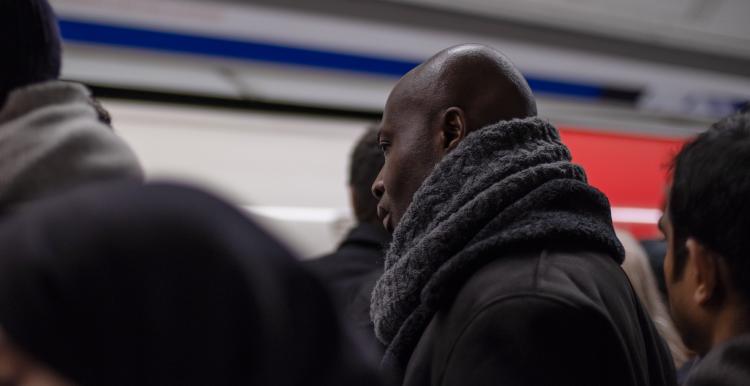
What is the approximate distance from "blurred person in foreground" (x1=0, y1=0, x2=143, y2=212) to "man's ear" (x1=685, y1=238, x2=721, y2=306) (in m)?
0.94

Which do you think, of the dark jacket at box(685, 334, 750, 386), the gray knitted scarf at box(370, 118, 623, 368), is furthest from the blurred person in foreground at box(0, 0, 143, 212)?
the dark jacket at box(685, 334, 750, 386)

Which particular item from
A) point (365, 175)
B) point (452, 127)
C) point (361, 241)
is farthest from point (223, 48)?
point (452, 127)

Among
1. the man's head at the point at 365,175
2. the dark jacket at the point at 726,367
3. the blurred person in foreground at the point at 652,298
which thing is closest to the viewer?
the dark jacket at the point at 726,367

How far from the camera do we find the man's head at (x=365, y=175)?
2.57 metres

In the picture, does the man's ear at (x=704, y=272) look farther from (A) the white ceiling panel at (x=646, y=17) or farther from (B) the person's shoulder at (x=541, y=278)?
(A) the white ceiling panel at (x=646, y=17)

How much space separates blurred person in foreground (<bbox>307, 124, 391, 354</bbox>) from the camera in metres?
2.40

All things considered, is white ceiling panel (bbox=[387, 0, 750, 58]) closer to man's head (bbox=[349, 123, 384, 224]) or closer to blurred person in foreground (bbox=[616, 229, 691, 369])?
man's head (bbox=[349, 123, 384, 224])

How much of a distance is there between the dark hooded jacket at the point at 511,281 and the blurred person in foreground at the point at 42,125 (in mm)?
500

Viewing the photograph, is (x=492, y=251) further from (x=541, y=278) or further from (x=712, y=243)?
(x=712, y=243)

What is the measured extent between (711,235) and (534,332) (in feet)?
1.52

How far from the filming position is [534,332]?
1.14m

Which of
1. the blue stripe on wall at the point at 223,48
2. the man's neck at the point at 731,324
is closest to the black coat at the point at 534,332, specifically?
the man's neck at the point at 731,324

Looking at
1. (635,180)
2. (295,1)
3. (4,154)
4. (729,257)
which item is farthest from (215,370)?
(635,180)

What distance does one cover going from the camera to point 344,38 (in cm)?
434
